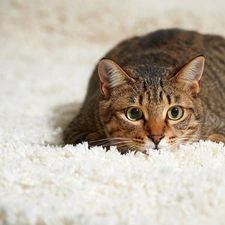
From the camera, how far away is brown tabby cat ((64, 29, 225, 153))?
1.47 meters

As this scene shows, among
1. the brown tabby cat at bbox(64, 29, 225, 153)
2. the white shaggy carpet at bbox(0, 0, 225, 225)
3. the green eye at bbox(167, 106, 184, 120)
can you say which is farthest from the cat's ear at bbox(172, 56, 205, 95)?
the white shaggy carpet at bbox(0, 0, 225, 225)

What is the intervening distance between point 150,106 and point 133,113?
7cm

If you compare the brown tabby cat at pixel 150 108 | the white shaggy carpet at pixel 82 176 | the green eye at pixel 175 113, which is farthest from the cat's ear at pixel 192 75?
the white shaggy carpet at pixel 82 176

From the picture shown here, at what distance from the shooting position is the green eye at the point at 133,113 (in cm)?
150

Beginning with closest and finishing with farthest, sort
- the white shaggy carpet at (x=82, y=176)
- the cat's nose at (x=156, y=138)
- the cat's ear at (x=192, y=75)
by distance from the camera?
the white shaggy carpet at (x=82, y=176), the cat's nose at (x=156, y=138), the cat's ear at (x=192, y=75)

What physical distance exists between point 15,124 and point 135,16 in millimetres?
2221

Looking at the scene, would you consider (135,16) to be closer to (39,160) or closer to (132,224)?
(39,160)

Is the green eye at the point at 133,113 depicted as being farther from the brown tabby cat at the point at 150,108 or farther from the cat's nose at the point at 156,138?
the cat's nose at the point at 156,138

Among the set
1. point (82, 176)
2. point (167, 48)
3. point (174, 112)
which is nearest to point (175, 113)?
point (174, 112)

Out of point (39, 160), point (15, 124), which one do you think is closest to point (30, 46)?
point (15, 124)

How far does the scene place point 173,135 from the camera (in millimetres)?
1470

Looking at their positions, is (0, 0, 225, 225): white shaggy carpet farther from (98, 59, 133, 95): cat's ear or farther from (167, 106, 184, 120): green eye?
(98, 59, 133, 95): cat's ear

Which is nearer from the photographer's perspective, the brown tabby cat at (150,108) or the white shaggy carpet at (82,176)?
the white shaggy carpet at (82,176)

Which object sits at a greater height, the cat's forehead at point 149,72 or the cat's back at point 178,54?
the cat's back at point 178,54
